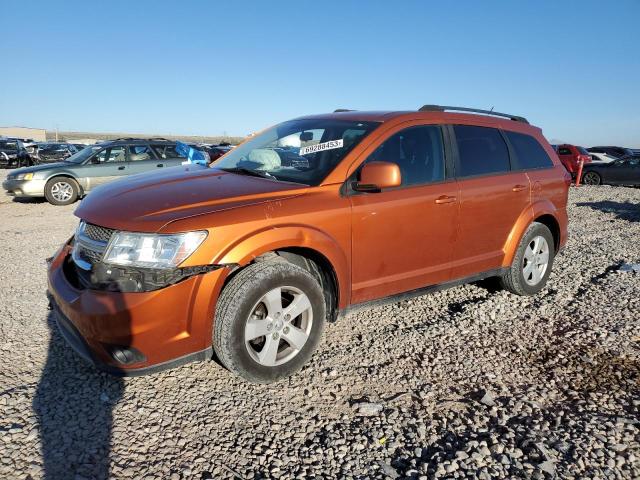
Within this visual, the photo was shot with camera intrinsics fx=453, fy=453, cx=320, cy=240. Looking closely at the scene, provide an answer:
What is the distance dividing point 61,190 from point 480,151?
431 inches

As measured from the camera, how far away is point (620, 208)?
11.5m

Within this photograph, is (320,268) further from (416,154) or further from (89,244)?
(89,244)

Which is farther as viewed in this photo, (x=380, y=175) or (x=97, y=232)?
(x=380, y=175)

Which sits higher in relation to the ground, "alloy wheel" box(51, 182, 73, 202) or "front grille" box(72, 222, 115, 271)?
"front grille" box(72, 222, 115, 271)

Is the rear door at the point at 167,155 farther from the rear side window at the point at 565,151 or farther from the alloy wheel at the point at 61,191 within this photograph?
the rear side window at the point at 565,151

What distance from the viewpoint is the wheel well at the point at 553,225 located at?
4746mm

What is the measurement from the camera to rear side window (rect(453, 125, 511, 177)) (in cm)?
400

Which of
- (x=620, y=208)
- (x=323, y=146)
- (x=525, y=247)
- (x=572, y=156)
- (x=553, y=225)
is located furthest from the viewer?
(x=572, y=156)

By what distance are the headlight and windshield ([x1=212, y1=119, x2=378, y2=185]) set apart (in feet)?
3.25

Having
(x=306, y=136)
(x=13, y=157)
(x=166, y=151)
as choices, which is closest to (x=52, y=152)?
(x=13, y=157)

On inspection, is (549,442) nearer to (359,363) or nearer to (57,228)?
(359,363)

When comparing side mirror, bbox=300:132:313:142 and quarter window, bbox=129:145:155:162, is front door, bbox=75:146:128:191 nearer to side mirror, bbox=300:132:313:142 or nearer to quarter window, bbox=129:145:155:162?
quarter window, bbox=129:145:155:162

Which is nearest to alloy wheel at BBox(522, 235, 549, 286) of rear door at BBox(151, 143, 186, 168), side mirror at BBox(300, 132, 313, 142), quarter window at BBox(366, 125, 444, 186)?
quarter window at BBox(366, 125, 444, 186)

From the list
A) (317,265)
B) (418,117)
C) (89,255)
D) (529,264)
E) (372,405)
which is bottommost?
(372,405)
